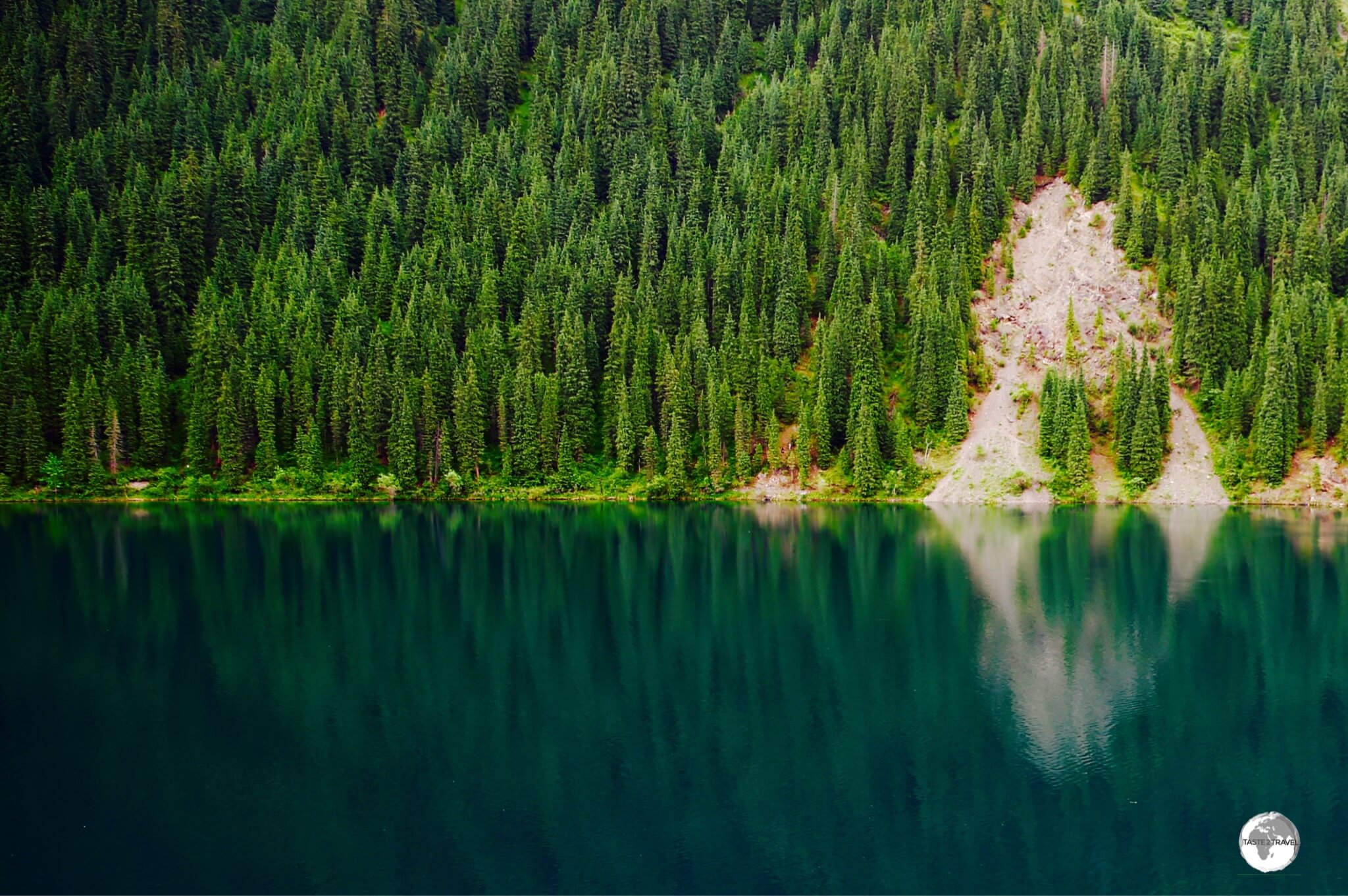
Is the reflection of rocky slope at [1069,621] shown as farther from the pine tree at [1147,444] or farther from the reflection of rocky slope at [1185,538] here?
the pine tree at [1147,444]

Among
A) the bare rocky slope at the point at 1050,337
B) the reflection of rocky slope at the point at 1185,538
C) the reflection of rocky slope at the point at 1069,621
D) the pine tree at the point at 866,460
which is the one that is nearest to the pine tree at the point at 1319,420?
the bare rocky slope at the point at 1050,337

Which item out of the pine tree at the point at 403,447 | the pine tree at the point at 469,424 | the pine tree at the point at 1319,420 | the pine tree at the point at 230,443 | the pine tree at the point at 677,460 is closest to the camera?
the pine tree at the point at 1319,420

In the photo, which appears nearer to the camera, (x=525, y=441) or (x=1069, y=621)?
(x=1069, y=621)

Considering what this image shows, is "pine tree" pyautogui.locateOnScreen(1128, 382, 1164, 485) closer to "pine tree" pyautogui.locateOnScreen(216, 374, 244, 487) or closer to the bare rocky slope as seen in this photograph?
the bare rocky slope

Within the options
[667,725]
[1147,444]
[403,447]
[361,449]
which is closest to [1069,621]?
[667,725]

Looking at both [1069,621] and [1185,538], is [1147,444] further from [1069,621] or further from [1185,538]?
[1069,621]
